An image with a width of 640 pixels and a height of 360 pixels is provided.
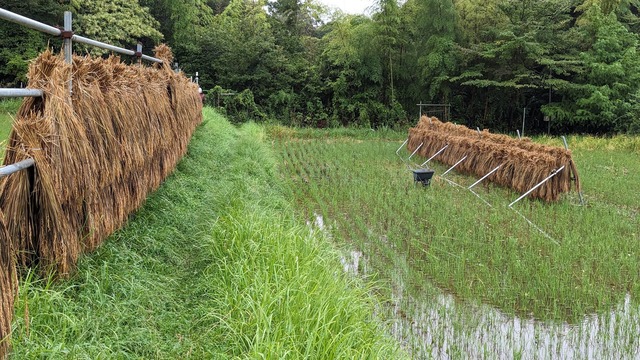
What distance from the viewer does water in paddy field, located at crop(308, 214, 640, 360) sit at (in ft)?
13.2

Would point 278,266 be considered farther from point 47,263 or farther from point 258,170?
point 258,170

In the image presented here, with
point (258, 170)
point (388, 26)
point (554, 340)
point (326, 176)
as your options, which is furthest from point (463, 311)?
point (388, 26)

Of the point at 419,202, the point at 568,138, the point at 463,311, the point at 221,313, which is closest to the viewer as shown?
the point at 221,313

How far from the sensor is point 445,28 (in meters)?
22.2

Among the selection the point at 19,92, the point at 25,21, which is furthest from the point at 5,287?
the point at 25,21

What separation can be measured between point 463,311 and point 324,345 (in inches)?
80.8

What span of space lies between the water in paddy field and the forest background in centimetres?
1765

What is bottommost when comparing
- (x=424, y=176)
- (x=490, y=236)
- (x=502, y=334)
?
(x=502, y=334)

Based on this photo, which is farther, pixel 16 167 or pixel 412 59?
pixel 412 59

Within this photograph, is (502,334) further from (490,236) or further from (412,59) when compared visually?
(412,59)

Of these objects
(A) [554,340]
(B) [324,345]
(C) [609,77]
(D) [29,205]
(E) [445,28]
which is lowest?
(A) [554,340]

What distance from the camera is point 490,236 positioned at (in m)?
6.89

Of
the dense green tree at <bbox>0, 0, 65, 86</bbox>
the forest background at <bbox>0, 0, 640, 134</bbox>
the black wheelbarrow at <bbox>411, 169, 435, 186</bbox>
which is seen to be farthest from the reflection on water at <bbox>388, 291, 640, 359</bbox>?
the forest background at <bbox>0, 0, 640, 134</bbox>

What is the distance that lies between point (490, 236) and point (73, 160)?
5.25 metres
